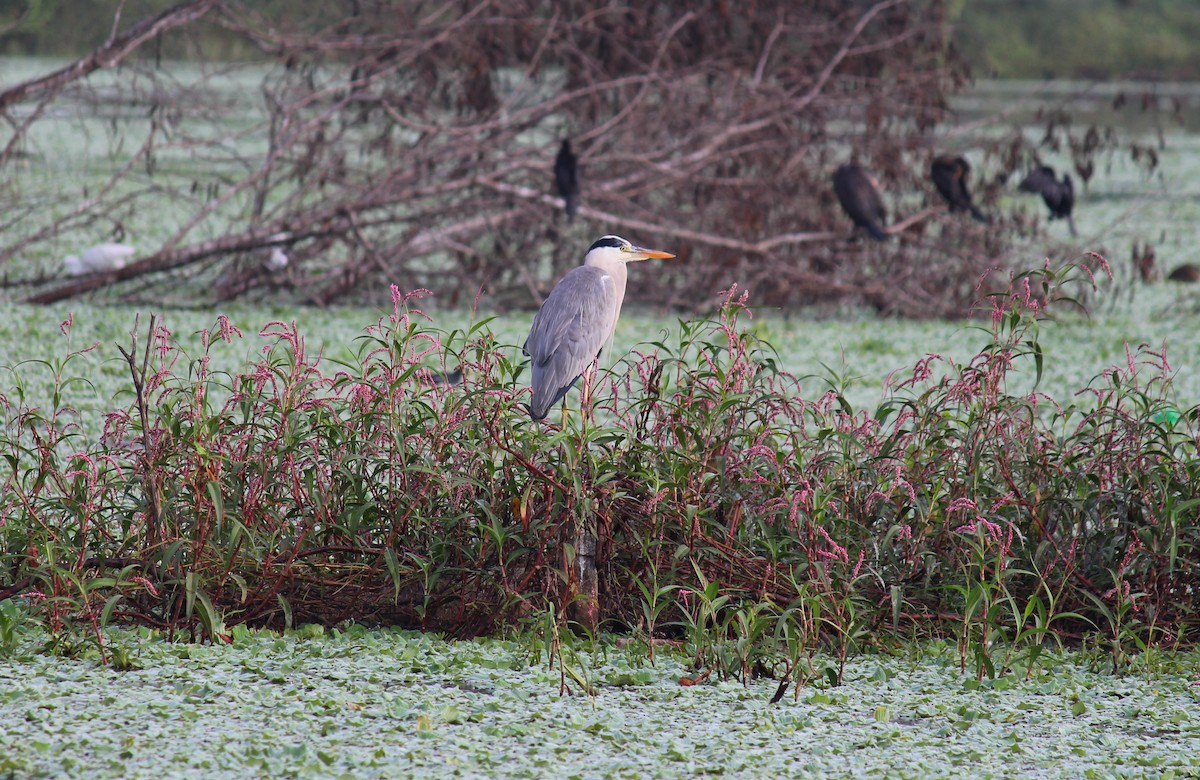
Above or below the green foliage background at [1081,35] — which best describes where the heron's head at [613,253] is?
below

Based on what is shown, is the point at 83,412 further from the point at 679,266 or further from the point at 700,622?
the point at 679,266

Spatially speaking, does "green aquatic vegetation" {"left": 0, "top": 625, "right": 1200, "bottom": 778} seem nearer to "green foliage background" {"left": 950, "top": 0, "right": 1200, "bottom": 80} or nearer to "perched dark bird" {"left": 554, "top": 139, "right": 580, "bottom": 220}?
"perched dark bird" {"left": 554, "top": 139, "right": 580, "bottom": 220}

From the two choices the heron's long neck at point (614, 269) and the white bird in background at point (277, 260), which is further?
the white bird in background at point (277, 260)

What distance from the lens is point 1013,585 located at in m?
2.84

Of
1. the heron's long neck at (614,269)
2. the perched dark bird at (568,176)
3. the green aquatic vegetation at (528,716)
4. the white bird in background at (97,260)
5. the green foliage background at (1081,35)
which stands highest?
the green foliage background at (1081,35)

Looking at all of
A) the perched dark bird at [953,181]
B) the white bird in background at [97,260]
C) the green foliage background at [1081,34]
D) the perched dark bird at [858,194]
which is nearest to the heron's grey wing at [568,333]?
the perched dark bird at [858,194]

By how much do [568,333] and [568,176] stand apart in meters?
3.30

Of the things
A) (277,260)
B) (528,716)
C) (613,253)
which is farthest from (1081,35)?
(528,716)

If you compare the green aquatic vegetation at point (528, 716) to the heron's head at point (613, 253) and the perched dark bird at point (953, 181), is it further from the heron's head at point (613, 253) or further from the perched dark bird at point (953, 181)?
the perched dark bird at point (953, 181)

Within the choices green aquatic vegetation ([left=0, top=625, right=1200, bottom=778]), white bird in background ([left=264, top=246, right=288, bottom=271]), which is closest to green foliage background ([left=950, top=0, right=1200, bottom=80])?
white bird in background ([left=264, top=246, right=288, bottom=271])

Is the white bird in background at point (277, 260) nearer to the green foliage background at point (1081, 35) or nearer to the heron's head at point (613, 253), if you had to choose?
the heron's head at point (613, 253)

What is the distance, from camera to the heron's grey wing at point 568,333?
297cm

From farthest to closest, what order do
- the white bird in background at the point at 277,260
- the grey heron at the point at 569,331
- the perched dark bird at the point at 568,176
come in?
the white bird in background at the point at 277,260 → the perched dark bird at the point at 568,176 → the grey heron at the point at 569,331

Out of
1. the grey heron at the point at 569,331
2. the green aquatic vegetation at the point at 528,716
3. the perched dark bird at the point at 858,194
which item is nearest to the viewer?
the green aquatic vegetation at the point at 528,716
